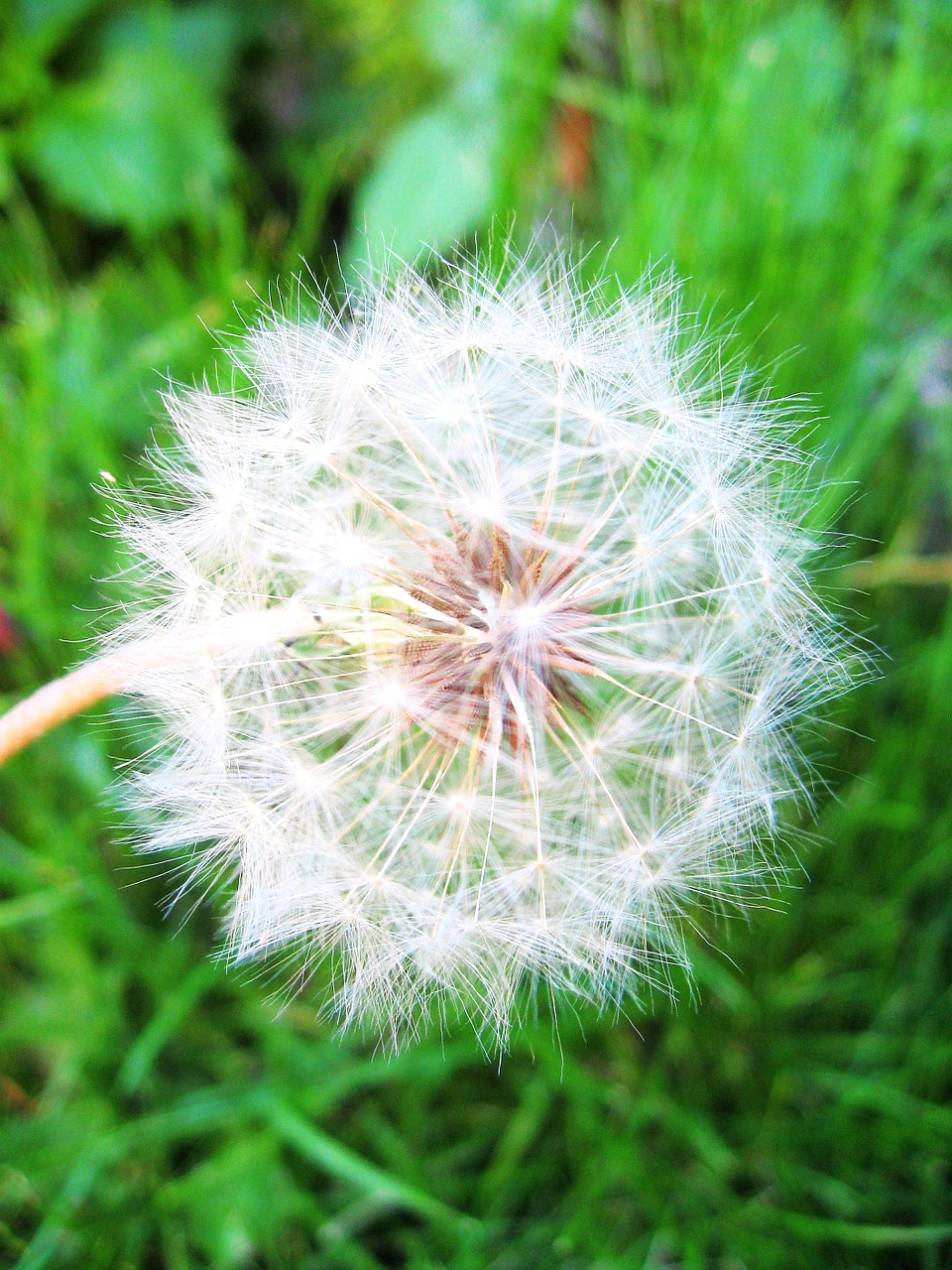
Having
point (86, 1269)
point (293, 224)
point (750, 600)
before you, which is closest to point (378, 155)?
point (293, 224)

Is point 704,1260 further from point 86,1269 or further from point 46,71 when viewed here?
point 46,71

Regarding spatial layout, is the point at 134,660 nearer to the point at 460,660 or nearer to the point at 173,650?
the point at 173,650

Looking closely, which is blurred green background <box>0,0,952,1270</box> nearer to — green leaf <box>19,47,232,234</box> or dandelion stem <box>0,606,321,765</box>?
green leaf <box>19,47,232,234</box>

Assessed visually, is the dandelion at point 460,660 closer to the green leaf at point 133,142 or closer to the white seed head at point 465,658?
the white seed head at point 465,658

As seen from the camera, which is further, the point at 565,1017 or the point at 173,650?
the point at 565,1017

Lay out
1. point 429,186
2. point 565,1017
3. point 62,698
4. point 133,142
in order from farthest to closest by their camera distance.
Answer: point 133,142
point 429,186
point 565,1017
point 62,698

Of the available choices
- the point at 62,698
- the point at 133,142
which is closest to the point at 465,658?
the point at 62,698
